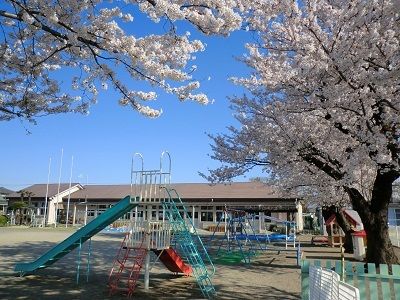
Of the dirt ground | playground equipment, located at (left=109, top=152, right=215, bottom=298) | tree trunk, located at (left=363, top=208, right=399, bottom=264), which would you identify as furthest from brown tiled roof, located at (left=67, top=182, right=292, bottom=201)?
playground equipment, located at (left=109, top=152, right=215, bottom=298)

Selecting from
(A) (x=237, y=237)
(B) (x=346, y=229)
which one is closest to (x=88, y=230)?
(A) (x=237, y=237)

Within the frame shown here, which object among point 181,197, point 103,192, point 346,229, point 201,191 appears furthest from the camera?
point 103,192

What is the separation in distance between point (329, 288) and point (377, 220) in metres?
7.41

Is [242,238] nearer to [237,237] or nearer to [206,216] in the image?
[237,237]

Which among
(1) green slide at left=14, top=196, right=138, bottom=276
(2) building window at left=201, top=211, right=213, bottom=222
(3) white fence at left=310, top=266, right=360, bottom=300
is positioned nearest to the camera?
(3) white fence at left=310, top=266, right=360, bottom=300

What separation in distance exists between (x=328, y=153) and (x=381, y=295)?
5494 millimetres

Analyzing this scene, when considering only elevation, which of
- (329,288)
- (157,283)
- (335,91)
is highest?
(335,91)

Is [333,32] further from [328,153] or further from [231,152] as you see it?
[231,152]

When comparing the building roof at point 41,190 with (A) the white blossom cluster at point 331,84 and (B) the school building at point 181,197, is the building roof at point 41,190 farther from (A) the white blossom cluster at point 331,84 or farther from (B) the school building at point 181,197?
(A) the white blossom cluster at point 331,84

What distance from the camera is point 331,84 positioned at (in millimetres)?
8969

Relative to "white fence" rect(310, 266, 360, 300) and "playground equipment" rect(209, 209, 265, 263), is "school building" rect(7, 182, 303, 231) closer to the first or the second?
"playground equipment" rect(209, 209, 265, 263)

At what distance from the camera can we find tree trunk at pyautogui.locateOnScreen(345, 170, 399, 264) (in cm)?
1104

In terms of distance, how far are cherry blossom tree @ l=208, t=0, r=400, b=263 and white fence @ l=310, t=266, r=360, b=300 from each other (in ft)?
14.2

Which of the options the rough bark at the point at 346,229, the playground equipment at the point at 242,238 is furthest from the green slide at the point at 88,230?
the rough bark at the point at 346,229
